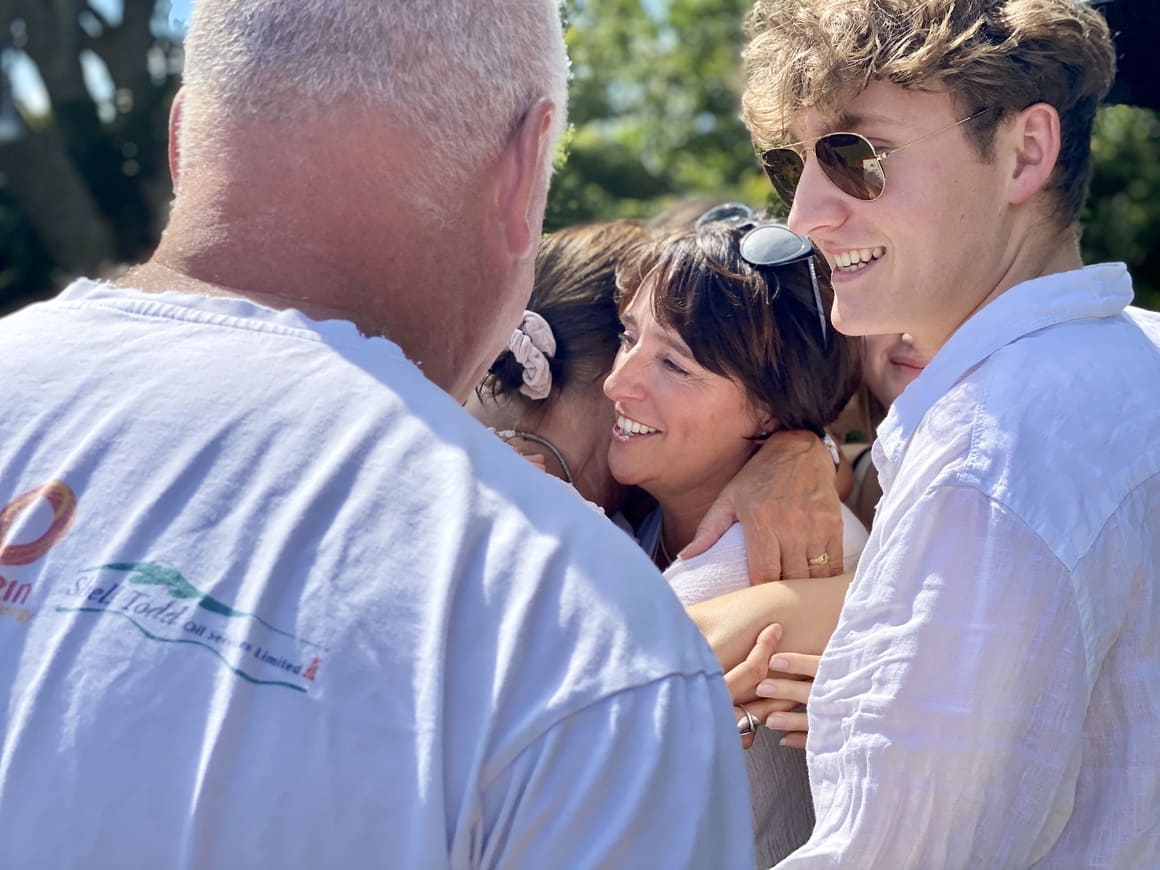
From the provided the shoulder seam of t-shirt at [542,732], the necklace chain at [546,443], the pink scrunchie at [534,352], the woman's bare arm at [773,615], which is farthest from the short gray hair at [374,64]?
the necklace chain at [546,443]

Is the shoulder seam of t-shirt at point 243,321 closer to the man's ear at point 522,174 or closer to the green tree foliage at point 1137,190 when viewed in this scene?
the man's ear at point 522,174

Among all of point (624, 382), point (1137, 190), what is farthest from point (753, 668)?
point (1137, 190)

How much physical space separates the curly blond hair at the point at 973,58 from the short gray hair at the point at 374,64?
30.2 inches

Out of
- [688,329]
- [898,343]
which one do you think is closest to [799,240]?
[688,329]

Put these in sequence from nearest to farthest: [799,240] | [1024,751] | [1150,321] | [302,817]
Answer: [302,817] → [1024,751] → [1150,321] → [799,240]

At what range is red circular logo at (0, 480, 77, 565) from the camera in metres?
1.17

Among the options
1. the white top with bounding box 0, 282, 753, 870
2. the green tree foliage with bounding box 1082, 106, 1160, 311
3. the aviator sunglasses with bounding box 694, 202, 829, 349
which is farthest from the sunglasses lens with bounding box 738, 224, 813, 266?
the green tree foliage with bounding box 1082, 106, 1160, 311

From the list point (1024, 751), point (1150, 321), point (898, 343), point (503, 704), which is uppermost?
point (503, 704)

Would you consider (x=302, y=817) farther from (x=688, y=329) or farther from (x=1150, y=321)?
(x=688, y=329)

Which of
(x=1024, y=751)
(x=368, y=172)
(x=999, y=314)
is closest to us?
(x=368, y=172)

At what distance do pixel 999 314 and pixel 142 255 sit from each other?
9582mm

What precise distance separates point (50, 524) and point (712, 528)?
58.1 inches

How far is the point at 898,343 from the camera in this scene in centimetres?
296

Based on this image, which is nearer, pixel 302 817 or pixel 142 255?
pixel 302 817
